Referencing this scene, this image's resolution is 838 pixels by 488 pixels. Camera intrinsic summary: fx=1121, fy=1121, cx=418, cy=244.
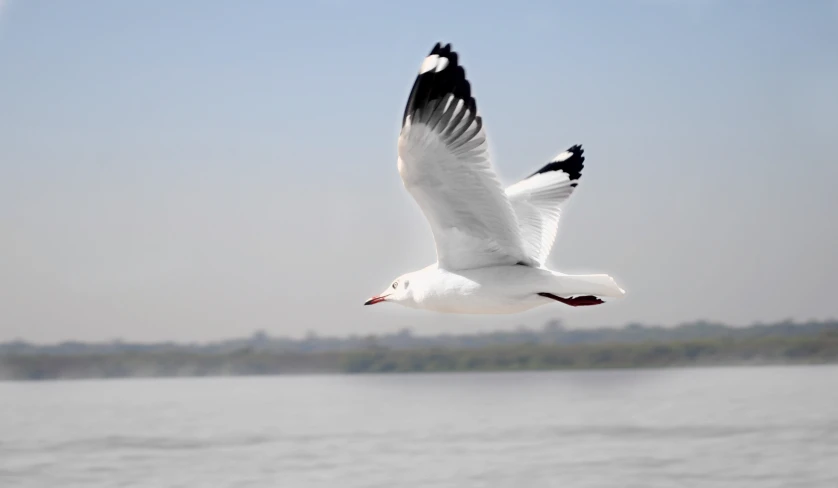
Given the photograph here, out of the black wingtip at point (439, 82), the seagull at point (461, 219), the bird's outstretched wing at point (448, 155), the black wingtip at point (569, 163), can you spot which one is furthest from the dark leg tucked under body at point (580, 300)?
the black wingtip at point (569, 163)

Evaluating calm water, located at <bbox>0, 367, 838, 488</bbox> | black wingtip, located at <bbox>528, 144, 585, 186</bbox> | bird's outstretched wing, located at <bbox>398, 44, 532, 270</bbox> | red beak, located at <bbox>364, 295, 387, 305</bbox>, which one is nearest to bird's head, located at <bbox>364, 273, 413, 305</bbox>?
red beak, located at <bbox>364, 295, 387, 305</bbox>

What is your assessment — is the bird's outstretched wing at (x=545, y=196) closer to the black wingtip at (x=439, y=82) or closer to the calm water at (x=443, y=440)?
the black wingtip at (x=439, y=82)

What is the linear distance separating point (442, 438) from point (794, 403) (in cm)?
1662

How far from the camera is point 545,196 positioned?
805cm

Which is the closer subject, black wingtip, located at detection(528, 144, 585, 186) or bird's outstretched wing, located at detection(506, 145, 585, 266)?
bird's outstretched wing, located at detection(506, 145, 585, 266)

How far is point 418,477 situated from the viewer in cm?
3038

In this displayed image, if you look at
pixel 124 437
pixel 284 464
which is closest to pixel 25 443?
pixel 124 437

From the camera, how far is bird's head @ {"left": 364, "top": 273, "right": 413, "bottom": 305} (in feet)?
21.1

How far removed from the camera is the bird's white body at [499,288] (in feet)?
19.7

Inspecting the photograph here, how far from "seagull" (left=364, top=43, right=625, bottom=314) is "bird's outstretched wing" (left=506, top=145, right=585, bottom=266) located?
3.69ft

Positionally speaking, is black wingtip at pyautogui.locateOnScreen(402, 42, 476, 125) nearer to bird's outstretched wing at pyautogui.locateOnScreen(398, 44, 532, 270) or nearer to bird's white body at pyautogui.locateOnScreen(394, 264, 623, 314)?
bird's outstretched wing at pyautogui.locateOnScreen(398, 44, 532, 270)

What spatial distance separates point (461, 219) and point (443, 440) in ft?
113

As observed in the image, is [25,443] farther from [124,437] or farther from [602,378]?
[602,378]

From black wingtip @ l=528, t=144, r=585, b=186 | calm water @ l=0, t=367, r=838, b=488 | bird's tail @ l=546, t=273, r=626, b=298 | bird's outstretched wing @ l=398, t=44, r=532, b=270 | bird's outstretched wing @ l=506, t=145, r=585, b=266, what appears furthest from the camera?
calm water @ l=0, t=367, r=838, b=488
